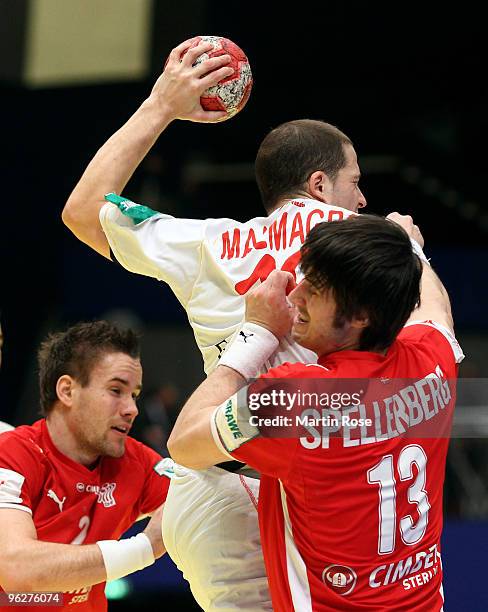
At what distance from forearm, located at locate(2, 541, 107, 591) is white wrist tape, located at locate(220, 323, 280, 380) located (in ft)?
4.33

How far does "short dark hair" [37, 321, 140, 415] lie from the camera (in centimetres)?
442

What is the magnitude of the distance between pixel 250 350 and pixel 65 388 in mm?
1750

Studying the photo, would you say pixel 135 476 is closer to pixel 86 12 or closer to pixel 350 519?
pixel 350 519

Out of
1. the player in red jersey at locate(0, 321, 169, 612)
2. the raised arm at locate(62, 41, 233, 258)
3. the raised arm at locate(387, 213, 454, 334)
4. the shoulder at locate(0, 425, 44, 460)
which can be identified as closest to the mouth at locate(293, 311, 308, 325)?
the raised arm at locate(387, 213, 454, 334)

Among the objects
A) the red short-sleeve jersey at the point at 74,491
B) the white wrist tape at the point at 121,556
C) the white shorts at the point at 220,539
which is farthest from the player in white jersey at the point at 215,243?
the red short-sleeve jersey at the point at 74,491

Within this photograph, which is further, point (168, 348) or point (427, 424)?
point (168, 348)

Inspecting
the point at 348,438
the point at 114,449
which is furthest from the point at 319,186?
the point at 114,449

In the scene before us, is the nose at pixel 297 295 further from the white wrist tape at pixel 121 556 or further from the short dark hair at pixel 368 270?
the white wrist tape at pixel 121 556

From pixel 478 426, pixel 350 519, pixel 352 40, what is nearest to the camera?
pixel 350 519

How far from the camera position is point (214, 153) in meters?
14.6

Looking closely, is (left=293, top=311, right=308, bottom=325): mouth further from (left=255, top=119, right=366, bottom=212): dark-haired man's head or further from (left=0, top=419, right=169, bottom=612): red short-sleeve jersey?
(left=0, top=419, right=169, bottom=612): red short-sleeve jersey

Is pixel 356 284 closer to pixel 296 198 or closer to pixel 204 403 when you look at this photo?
pixel 204 403

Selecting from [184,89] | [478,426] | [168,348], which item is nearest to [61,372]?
[184,89]

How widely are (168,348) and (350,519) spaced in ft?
36.0
